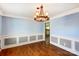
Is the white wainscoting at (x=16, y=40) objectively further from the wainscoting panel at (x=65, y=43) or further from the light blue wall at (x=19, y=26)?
the wainscoting panel at (x=65, y=43)

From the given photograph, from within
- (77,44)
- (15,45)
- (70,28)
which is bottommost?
(15,45)

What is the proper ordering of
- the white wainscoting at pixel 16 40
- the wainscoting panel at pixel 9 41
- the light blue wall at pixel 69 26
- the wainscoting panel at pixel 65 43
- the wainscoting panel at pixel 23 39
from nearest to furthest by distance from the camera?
1. the light blue wall at pixel 69 26
2. the wainscoting panel at pixel 65 43
3. the white wainscoting at pixel 16 40
4. the wainscoting panel at pixel 9 41
5. the wainscoting panel at pixel 23 39

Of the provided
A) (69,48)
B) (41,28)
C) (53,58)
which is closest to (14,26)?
(41,28)

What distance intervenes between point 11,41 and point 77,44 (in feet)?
10.7

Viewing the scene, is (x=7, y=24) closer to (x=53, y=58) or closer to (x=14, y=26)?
(x=14, y=26)

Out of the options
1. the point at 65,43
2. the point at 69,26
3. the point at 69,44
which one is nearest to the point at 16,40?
the point at 65,43

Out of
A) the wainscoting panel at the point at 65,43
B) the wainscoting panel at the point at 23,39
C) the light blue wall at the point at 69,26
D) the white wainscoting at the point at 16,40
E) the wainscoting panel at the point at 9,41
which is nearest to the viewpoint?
the light blue wall at the point at 69,26

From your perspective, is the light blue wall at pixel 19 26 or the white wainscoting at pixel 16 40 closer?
the white wainscoting at pixel 16 40

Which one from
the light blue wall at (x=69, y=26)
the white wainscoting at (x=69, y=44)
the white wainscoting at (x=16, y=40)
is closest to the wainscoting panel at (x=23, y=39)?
the white wainscoting at (x=16, y=40)

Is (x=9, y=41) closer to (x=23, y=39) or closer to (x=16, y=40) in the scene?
(x=16, y=40)

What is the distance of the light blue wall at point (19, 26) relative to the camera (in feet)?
13.4

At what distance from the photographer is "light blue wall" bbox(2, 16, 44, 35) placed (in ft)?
13.4

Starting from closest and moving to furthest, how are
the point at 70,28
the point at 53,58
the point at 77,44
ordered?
the point at 53,58 → the point at 77,44 → the point at 70,28

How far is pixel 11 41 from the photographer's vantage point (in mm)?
4336
